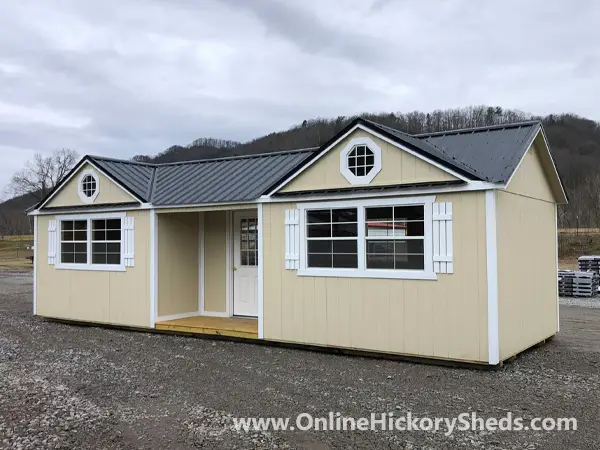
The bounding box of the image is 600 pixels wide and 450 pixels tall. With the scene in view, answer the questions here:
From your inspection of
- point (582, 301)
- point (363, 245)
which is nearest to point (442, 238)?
point (363, 245)

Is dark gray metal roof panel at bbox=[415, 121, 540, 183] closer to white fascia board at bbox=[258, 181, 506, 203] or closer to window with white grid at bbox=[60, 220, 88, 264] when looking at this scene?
white fascia board at bbox=[258, 181, 506, 203]

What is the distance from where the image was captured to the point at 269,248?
840 cm

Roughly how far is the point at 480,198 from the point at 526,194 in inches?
64.4

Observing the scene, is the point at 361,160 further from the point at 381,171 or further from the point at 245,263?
the point at 245,263

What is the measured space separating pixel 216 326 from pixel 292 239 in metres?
2.20

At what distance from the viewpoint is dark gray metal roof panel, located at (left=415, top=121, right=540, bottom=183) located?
272 inches

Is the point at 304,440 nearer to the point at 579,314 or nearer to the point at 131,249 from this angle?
the point at 131,249

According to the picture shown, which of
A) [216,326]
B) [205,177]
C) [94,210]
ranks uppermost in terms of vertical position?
[205,177]

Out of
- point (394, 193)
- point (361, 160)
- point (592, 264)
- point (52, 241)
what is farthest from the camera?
point (592, 264)

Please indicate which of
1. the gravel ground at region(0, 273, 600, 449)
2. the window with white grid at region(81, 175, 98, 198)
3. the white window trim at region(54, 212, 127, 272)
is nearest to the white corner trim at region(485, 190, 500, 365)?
the gravel ground at region(0, 273, 600, 449)

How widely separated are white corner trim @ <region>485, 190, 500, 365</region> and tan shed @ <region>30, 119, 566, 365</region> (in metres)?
0.02

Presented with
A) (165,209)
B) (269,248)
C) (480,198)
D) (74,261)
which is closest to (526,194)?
(480,198)

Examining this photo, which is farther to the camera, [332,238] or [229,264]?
[229,264]

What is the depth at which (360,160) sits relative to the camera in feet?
25.0
